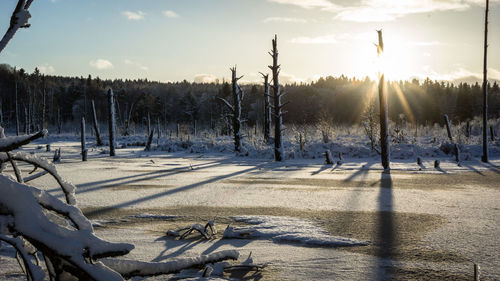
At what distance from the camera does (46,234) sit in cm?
92

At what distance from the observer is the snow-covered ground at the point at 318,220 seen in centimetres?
341

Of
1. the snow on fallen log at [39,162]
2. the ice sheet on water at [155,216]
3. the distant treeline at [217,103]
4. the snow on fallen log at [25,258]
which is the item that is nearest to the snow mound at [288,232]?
the ice sheet on water at [155,216]

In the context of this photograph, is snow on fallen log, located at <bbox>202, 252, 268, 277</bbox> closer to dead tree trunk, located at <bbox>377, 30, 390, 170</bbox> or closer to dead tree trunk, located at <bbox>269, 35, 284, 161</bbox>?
dead tree trunk, located at <bbox>377, 30, 390, 170</bbox>

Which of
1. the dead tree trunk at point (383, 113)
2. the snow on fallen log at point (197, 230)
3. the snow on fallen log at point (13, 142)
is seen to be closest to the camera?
the snow on fallen log at point (13, 142)

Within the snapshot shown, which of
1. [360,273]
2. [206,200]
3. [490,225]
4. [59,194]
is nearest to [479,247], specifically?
[490,225]

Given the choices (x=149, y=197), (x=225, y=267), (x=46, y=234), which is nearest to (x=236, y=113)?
(x=149, y=197)

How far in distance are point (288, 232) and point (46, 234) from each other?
377cm

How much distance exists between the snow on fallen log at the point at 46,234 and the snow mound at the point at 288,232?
11.0 ft

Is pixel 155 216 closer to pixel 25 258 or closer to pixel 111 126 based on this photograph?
pixel 25 258

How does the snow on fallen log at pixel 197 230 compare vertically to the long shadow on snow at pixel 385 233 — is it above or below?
above

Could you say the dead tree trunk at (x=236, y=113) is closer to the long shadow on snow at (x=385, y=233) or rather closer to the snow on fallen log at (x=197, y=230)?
the long shadow on snow at (x=385, y=233)

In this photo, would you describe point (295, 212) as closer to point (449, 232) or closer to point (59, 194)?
point (449, 232)

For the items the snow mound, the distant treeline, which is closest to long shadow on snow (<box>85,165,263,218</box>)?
the snow mound

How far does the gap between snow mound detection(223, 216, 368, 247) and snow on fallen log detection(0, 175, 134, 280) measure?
3.34 meters
